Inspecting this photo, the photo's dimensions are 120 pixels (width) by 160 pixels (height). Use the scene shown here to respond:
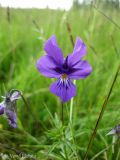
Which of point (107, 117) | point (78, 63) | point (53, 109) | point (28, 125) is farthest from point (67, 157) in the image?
point (53, 109)

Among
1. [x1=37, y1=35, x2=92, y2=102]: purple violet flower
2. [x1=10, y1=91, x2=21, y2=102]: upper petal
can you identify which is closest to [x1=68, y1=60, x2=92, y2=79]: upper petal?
[x1=37, y1=35, x2=92, y2=102]: purple violet flower

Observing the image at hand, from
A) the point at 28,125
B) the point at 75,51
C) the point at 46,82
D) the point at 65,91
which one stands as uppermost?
the point at 75,51

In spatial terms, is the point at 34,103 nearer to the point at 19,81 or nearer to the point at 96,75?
the point at 19,81

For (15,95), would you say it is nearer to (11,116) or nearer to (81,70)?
(11,116)

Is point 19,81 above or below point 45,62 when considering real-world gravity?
below

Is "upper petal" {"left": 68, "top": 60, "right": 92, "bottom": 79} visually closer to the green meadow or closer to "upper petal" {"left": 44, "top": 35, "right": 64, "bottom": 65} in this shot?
→ "upper petal" {"left": 44, "top": 35, "right": 64, "bottom": 65}

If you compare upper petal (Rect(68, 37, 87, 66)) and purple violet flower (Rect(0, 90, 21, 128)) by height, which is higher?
upper petal (Rect(68, 37, 87, 66))
